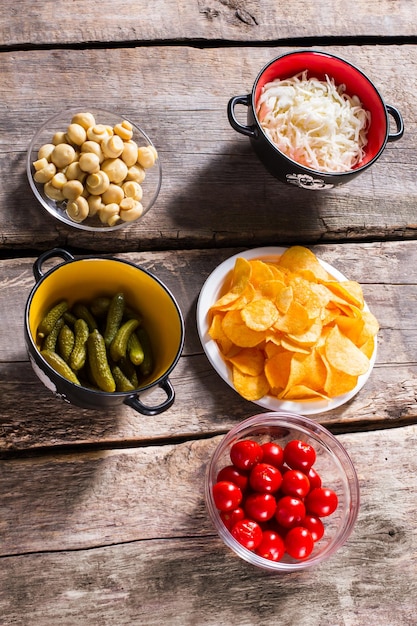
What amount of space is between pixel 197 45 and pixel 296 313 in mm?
702

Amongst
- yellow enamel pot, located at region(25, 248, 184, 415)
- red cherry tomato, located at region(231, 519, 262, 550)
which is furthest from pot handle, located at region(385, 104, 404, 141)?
red cherry tomato, located at region(231, 519, 262, 550)

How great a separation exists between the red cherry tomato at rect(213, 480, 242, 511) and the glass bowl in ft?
0.06

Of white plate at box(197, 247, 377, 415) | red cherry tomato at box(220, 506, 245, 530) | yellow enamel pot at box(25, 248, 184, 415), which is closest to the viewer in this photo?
yellow enamel pot at box(25, 248, 184, 415)

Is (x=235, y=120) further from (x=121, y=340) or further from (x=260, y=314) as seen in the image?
(x=121, y=340)

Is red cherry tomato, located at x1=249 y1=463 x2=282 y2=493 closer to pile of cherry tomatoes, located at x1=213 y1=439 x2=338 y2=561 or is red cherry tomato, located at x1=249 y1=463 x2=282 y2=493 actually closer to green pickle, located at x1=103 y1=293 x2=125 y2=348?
pile of cherry tomatoes, located at x1=213 y1=439 x2=338 y2=561

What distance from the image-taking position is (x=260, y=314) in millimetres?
1407

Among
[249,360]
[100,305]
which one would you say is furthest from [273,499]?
[100,305]

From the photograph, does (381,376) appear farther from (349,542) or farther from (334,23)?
(334,23)

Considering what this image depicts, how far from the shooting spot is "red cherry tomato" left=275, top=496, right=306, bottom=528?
1352 mm

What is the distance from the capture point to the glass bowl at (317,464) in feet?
4.54

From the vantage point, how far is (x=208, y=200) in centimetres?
162

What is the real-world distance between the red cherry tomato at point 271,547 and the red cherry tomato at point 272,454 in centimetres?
13

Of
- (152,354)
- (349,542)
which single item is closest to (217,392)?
(152,354)

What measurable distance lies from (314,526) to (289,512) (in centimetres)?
6
